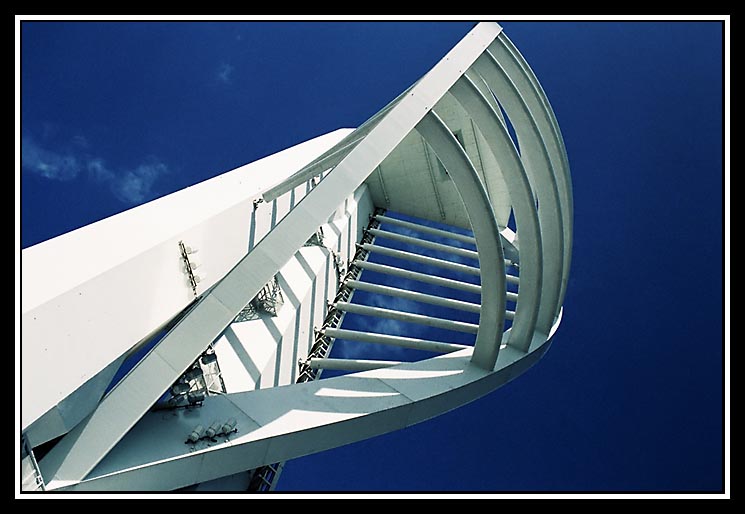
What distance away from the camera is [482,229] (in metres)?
8.66

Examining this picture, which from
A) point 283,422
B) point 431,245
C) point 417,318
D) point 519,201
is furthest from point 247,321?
point 431,245

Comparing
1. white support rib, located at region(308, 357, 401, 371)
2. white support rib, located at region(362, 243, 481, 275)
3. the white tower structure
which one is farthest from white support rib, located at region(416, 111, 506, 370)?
white support rib, located at region(362, 243, 481, 275)

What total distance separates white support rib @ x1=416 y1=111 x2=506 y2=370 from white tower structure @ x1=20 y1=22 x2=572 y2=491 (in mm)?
26

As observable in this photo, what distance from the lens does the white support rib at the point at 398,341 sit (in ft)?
35.9

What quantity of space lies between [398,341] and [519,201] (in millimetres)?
4459

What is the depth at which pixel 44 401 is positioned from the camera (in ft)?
17.2

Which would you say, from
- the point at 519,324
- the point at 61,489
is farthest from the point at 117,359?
the point at 519,324

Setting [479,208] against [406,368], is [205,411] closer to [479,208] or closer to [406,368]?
[406,368]

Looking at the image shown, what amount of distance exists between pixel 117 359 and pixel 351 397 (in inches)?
135

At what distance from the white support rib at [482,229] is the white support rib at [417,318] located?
2134 mm

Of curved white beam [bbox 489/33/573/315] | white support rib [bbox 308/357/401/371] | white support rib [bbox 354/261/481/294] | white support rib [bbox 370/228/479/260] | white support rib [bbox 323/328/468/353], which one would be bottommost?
white support rib [bbox 308/357/401/371]

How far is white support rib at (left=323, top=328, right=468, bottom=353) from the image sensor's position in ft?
35.9

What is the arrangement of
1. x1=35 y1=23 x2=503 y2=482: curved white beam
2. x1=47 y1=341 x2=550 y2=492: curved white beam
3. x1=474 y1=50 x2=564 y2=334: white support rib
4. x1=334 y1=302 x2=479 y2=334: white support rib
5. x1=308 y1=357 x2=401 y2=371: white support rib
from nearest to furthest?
x1=35 y1=23 x2=503 y2=482: curved white beam → x1=47 y1=341 x2=550 y2=492: curved white beam → x1=308 y1=357 x2=401 y2=371: white support rib → x1=474 y1=50 x2=564 y2=334: white support rib → x1=334 y1=302 x2=479 y2=334: white support rib

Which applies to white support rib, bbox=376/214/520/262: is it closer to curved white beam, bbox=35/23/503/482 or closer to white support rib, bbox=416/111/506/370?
Answer: white support rib, bbox=416/111/506/370
